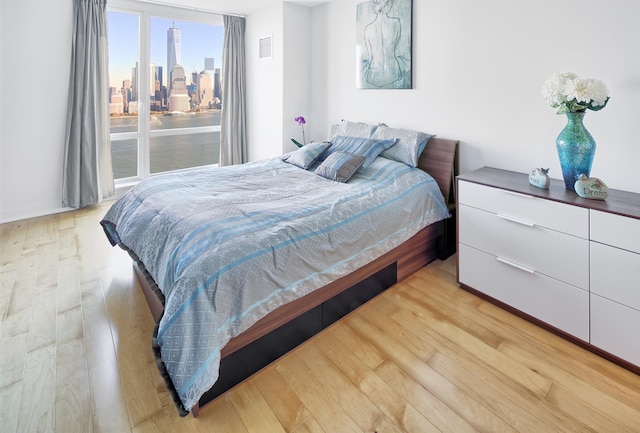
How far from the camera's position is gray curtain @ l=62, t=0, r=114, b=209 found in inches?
150

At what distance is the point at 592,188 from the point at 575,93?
0.52 m

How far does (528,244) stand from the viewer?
2100 mm

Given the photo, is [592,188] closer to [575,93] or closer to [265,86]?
[575,93]

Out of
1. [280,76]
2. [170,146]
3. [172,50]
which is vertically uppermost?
[172,50]

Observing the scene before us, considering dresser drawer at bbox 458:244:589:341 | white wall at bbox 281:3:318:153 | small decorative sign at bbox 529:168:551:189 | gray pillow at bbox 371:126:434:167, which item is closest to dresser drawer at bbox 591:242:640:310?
dresser drawer at bbox 458:244:589:341

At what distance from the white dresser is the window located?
13.0ft

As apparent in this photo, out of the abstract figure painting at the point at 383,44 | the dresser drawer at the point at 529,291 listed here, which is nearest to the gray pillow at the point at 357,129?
the abstract figure painting at the point at 383,44

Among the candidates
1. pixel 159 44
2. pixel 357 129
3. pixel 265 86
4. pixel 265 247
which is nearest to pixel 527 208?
pixel 265 247

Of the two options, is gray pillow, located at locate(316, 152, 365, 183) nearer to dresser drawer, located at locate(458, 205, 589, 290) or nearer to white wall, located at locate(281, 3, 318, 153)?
dresser drawer, located at locate(458, 205, 589, 290)

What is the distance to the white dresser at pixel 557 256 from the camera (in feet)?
5.65

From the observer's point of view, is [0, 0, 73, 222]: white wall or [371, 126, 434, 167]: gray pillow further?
[0, 0, 73, 222]: white wall

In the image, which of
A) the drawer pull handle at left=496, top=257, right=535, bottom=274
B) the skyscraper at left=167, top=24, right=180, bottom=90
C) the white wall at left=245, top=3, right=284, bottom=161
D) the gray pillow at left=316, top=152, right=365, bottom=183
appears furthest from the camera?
the skyscraper at left=167, top=24, right=180, bottom=90

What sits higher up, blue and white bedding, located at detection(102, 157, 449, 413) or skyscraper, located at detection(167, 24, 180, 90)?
skyscraper, located at detection(167, 24, 180, 90)

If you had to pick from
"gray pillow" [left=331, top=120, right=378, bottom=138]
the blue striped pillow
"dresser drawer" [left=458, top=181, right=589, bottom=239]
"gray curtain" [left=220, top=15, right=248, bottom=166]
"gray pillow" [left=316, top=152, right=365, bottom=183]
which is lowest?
"dresser drawer" [left=458, top=181, right=589, bottom=239]
